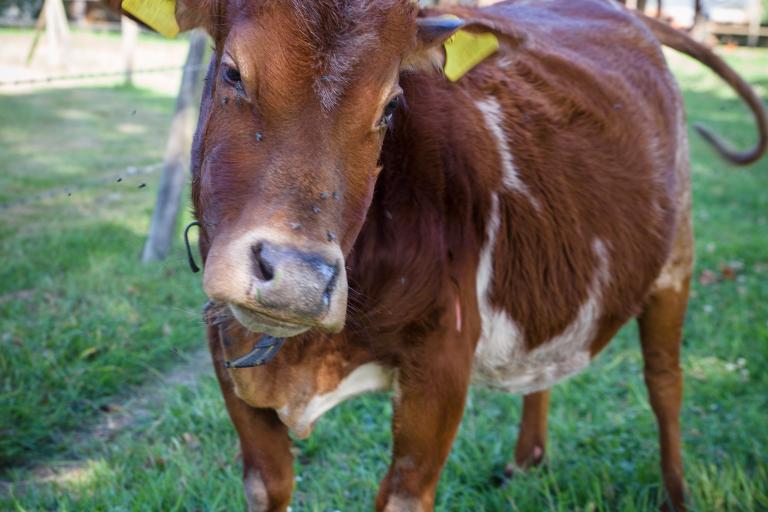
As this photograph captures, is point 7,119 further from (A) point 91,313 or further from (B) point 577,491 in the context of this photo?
(B) point 577,491

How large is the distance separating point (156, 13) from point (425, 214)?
883mm

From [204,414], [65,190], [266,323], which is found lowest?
[65,190]

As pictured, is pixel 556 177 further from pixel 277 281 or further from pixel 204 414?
pixel 204 414

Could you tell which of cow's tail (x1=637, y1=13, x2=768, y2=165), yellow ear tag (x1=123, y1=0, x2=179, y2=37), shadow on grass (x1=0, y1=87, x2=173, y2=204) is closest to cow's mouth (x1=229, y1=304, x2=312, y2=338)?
yellow ear tag (x1=123, y1=0, x2=179, y2=37)

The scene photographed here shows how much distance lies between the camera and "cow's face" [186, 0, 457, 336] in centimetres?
165

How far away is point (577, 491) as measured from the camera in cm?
333

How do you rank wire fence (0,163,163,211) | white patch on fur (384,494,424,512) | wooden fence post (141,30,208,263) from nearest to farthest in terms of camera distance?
white patch on fur (384,494,424,512) < wire fence (0,163,163,211) < wooden fence post (141,30,208,263)

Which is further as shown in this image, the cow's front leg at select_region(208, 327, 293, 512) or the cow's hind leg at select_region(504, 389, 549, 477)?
the cow's hind leg at select_region(504, 389, 549, 477)

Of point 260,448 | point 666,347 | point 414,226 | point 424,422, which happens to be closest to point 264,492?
point 260,448

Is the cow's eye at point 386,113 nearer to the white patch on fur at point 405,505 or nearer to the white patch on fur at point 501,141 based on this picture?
the white patch on fur at point 501,141

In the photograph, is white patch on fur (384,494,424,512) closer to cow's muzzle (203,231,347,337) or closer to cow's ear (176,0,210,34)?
cow's muzzle (203,231,347,337)

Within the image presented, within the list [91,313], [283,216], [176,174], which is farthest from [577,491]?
[176,174]

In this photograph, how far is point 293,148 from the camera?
1.78m

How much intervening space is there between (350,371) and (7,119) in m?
8.95
